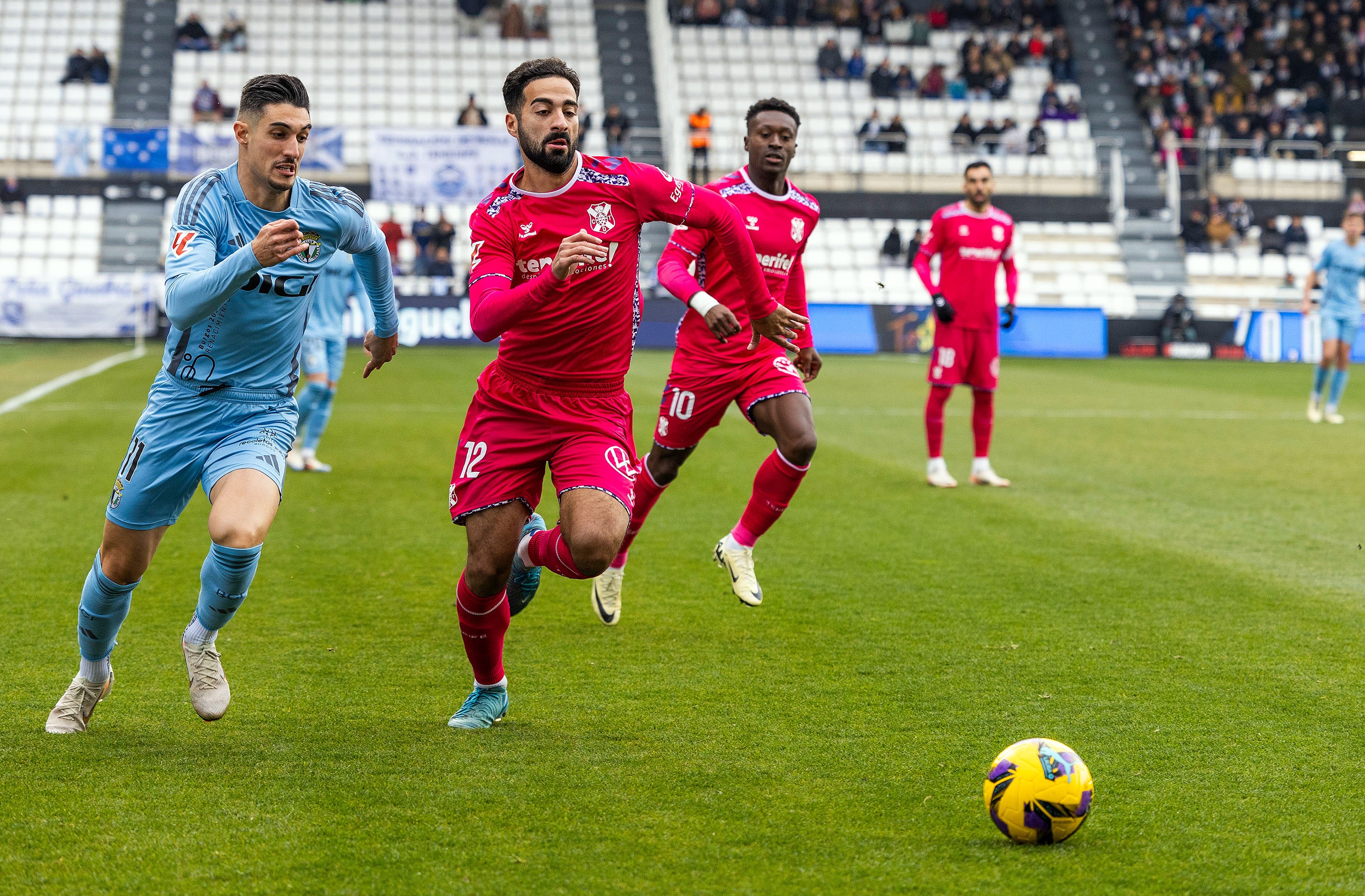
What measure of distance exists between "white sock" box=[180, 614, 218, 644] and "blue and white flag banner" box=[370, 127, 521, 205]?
77.0 feet

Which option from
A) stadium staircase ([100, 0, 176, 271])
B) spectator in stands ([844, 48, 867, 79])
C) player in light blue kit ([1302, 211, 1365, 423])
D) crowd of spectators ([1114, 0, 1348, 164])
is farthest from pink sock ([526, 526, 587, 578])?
spectator in stands ([844, 48, 867, 79])

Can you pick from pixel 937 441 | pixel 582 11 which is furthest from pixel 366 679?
pixel 582 11

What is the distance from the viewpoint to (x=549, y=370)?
15.5ft

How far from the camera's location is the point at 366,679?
5.07 meters

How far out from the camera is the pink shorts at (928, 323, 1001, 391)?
10695mm

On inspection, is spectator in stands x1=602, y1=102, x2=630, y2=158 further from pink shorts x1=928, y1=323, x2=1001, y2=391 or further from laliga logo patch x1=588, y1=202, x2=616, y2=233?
laliga logo patch x1=588, y1=202, x2=616, y2=233

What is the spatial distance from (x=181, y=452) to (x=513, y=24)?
105 ft

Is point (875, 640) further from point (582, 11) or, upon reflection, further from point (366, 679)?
point (582, 11)

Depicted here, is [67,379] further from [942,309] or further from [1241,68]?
[1241,68]

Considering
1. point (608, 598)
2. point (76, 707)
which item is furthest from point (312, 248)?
point (608, 598)

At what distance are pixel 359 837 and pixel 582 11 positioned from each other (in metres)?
34.7

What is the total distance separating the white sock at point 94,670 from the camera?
4.51m

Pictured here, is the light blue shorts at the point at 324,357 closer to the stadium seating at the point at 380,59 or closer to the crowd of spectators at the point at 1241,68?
the stadium seating at the point at 380,59

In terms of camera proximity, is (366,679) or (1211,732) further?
(366,679)
